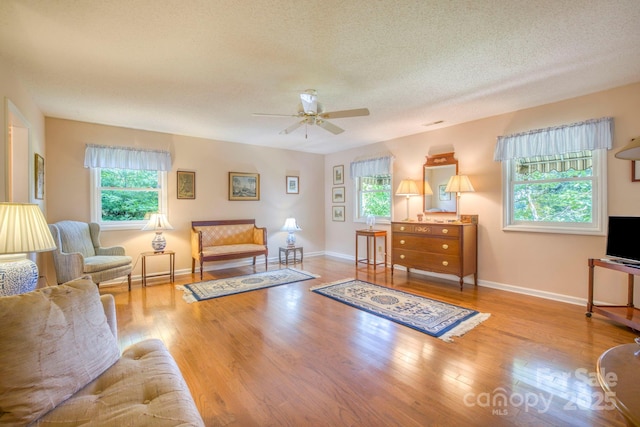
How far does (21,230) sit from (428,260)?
4.27m

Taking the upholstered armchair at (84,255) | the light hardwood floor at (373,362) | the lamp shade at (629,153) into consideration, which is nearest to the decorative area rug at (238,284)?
the light hardwood floor at (373,362)

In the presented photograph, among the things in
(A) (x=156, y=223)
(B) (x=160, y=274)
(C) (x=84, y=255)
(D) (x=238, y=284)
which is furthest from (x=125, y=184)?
(D) (x=238, y=284)

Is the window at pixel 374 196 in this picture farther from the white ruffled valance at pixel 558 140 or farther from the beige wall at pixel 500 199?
the white ruffled valance at pixel 558 140

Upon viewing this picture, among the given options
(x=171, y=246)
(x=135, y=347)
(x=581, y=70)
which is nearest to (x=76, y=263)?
(x=171, y=246)

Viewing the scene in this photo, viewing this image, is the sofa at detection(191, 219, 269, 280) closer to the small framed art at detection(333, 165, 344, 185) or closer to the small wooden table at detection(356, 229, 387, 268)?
the small wooden table at detection(356, 229, 387, 268)

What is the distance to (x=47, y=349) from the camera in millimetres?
1162

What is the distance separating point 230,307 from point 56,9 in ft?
9.52

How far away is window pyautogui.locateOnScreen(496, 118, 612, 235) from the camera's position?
10.8 ft

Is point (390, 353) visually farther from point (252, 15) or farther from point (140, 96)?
point (140, 96)

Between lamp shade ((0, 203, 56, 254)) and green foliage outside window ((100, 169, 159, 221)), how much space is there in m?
3.14

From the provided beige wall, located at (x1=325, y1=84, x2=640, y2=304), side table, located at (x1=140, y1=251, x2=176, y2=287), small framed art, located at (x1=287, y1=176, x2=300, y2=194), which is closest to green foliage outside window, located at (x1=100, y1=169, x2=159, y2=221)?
side table, located at (x1=140, y1=251, x2=176, y2=287)

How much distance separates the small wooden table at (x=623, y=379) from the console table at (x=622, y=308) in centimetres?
182

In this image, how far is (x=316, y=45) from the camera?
2.31 meters

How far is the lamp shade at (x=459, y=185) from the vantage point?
13.7 ft
